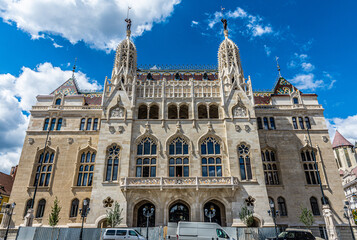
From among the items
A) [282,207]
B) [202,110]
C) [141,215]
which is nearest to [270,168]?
[282,207]

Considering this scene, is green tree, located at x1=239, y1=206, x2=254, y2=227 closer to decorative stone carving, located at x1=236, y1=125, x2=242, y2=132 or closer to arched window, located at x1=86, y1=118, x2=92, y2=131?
decorative stone carving, located at x1=236, y1=125, x2=242, y2=132

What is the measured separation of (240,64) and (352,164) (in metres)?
64.5

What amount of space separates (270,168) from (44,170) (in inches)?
1190

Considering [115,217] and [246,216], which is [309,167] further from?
[115,217]

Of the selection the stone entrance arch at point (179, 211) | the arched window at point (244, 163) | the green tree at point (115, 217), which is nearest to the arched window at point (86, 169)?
the green tree at point (115, 217)

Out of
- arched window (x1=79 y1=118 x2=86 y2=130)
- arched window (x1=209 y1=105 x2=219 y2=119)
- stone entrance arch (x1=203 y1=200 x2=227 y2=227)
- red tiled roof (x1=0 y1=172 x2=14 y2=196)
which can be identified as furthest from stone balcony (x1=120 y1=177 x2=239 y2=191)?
red tiled roof (x1=0 y1=172 x2=14 y2=196)

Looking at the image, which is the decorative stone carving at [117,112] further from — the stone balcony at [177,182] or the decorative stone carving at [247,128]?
the decorative stone carving at [247,128]

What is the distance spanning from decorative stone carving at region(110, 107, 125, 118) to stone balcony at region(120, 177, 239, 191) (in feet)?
28.6

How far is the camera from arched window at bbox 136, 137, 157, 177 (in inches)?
1136

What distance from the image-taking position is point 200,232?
18422 millimetres

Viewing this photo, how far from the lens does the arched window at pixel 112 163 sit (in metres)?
28.3

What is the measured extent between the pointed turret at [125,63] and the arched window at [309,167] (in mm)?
26359

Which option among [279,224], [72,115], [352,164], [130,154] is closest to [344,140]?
[352,164]

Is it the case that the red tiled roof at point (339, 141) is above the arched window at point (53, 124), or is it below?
above
